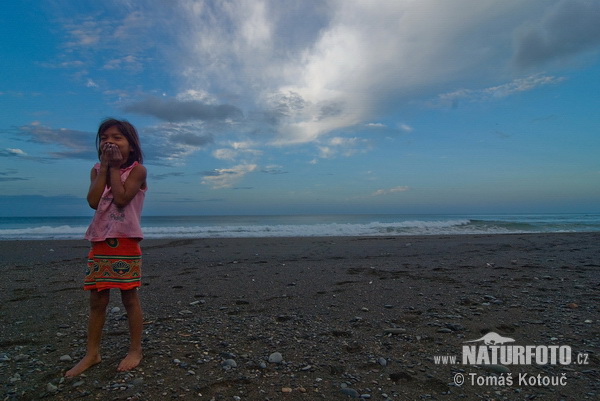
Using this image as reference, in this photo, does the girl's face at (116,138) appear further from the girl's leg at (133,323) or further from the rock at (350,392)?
the rock at (350,392)

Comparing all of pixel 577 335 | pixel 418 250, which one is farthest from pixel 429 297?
pixel 418 250

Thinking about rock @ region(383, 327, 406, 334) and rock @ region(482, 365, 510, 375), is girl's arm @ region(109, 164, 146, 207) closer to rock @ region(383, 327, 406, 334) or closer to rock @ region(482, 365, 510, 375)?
rock @ region(383, 327, 406, 334)

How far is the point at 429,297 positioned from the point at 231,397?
11.0 feet

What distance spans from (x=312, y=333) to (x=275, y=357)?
661 millimetres

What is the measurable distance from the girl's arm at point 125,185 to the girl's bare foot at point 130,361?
4.15ft

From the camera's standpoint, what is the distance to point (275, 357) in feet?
9.33

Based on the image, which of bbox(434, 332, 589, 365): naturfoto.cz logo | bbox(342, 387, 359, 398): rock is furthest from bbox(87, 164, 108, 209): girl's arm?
bbox(434, 332, 589, 365): naturfoto.cz logo

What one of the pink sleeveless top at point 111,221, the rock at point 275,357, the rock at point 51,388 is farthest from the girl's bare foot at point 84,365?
the rock at point 275,357

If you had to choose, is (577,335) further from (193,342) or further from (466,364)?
(193,342)

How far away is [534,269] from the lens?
22.1 feet

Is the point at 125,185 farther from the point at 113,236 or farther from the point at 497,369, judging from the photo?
the point at 497,369

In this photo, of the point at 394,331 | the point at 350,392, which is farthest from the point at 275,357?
the point at 394,331

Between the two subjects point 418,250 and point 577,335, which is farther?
point 418,250

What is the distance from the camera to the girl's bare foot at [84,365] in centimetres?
255
